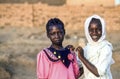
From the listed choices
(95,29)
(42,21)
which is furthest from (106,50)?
(42,21)

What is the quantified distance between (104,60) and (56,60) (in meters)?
0.34

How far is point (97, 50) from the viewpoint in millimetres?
2932

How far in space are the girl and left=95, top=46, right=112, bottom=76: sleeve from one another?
0.53 ft

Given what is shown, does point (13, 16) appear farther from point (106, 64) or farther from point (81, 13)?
point (106, 64)

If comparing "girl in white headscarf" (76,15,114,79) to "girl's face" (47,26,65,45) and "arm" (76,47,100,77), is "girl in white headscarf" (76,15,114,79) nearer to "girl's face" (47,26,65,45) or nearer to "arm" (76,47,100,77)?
"arm" (76,47,100,77)

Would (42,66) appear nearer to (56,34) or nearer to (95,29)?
(56,34)

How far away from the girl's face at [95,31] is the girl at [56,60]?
0.64 ft

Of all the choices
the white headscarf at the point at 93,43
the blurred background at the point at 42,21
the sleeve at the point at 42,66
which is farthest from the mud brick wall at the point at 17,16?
the sleeve at the point at 42,66

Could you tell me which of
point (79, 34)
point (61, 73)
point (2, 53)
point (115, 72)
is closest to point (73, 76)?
point (61, 73)

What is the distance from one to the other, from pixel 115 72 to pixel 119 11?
17.1 ft

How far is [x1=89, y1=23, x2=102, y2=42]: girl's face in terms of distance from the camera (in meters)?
2.91

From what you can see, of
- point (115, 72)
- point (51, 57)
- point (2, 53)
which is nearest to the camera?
point (51, 57)

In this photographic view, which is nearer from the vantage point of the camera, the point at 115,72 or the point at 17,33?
the point at 115,72

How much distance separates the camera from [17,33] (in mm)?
13133
